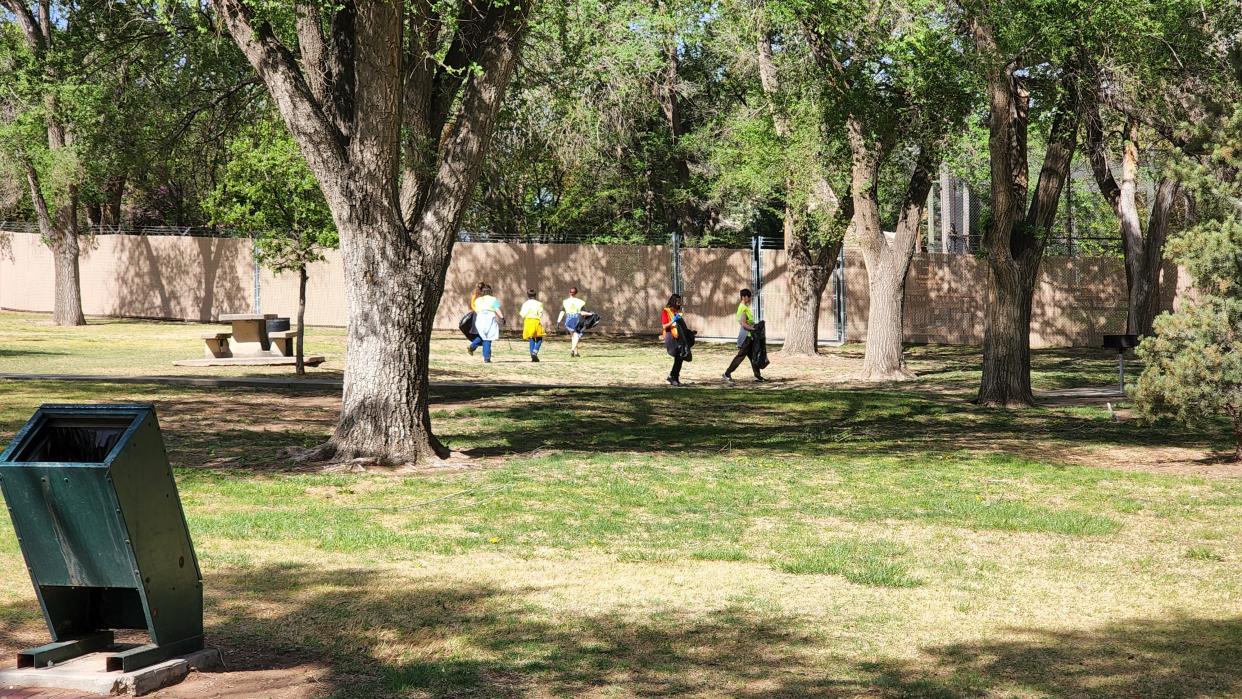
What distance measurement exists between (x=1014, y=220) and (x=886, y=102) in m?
3.13

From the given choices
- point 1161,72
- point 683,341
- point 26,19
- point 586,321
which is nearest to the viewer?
point 1161,72

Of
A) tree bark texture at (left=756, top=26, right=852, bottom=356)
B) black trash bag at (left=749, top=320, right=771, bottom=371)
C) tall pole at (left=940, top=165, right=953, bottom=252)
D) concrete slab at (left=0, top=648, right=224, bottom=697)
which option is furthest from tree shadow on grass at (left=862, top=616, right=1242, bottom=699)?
tall pole at (left=940, top=165, right=953, bottom=252)

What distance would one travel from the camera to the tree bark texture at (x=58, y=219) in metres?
28.7

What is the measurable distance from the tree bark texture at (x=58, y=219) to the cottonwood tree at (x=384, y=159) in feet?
64.5

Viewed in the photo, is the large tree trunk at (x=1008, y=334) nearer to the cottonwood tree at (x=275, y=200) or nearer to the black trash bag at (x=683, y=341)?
the black trash bag at (x=683, y=341)

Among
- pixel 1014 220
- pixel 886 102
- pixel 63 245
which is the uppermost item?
pixel 886 102

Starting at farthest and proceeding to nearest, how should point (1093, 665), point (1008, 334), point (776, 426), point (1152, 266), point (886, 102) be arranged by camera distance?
1. point (1152, 266)
2. point (886, 102)
3. point (1008, 334)
4. point (776, 426)
5. point (1093, 665)

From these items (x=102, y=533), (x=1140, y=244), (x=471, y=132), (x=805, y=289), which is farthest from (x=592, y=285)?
(x=102, y=533)

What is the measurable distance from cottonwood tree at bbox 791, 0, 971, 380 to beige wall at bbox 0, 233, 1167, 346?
10.6 metres

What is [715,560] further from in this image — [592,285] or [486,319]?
[592,285]

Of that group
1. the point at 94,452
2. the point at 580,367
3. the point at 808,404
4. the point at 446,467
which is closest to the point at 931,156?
the point at 808,404

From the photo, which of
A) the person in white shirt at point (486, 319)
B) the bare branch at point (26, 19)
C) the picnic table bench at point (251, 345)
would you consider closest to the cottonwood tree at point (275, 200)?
the picnic table bench at point (251, 345)

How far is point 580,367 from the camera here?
959 inches

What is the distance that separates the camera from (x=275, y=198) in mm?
20562
